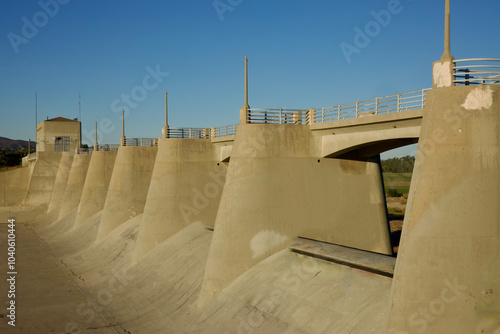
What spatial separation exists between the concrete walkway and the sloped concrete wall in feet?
22.8

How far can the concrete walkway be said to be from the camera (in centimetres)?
2519

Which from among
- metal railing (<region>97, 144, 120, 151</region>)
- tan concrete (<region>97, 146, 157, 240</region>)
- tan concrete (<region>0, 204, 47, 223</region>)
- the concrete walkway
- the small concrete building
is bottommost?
the concrete walkway

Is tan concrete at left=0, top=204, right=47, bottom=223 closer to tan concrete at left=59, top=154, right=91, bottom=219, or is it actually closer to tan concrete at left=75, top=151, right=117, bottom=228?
tan concrete at left=59, top=154, right=91, bottom=219

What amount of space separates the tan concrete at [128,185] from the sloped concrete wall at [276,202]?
1966 cm

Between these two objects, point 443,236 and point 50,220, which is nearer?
point 443,236

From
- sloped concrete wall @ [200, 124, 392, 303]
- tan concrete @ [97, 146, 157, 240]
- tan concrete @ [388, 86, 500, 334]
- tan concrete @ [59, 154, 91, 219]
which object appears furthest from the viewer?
tan concrete @ [59, 154, 91, 219]

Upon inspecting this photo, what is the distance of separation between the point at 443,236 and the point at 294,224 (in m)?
→ 10.3

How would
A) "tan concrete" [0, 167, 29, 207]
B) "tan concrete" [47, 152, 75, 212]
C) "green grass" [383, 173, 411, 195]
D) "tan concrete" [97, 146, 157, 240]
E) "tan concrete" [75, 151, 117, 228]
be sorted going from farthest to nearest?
"green grass" [383, 173, 411, 195] → "tan concrete" [0, 167, 29, 207] → "tan concrete" [47, 152, 75, 212] → "tan concrete" [75, 151, 117, 228] → "tan concrete" [97, 146, 157, 240]

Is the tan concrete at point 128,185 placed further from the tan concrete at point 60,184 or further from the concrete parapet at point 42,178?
the concrete parapet at point 42,178

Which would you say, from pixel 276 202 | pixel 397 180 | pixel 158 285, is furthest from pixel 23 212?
pixel 397 180

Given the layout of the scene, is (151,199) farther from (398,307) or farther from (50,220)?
(50,220)

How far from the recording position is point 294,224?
76.3ft

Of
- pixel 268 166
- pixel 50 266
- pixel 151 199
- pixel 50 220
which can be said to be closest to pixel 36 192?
pixel 50 220

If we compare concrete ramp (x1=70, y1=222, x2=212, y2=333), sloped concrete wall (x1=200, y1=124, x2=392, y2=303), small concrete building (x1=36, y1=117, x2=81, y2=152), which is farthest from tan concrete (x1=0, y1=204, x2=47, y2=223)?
sloped concrete wall (x1=200, y1=124, x2=392, y2=303)
